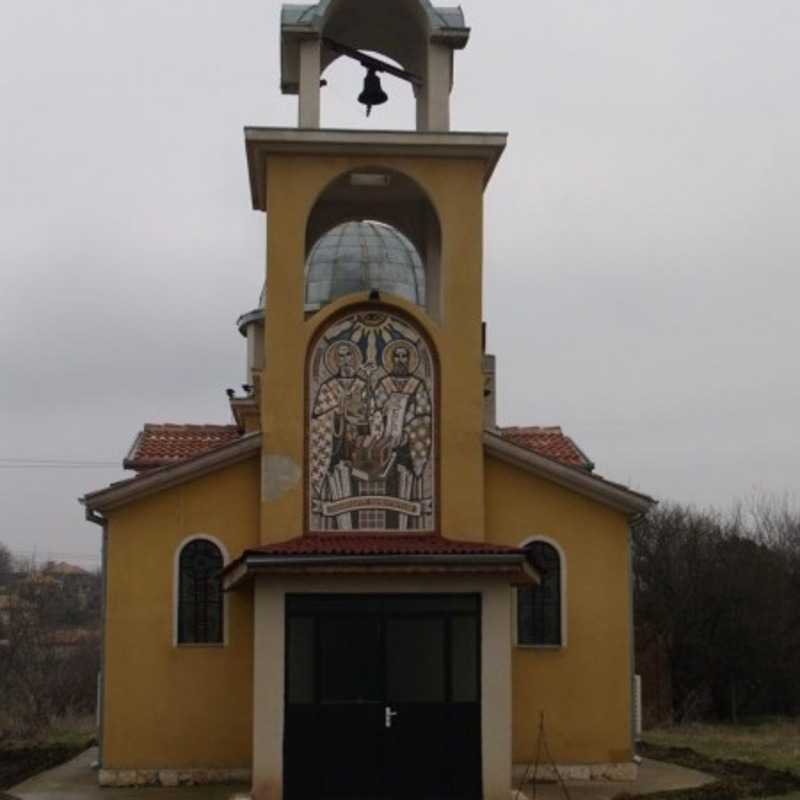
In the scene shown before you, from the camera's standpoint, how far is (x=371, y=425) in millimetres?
18953

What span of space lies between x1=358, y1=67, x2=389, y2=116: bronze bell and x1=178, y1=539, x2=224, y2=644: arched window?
693cm

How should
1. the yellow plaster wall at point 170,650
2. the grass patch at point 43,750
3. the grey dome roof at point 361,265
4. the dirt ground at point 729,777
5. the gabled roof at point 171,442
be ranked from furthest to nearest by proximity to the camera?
1. the grey dome roof at point 361,265
2. the gabled roof at point 171,442
3. the grass patch at point 43,750
4. the yellow plaster wall at point 170,650
5. the dirt ground at point 729,777

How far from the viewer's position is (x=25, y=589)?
45.8 metres

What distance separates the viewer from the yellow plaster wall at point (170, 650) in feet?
62.6

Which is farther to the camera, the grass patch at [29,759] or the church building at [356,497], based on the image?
the grass patch at [29,759]

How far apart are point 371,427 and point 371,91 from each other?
5281mm

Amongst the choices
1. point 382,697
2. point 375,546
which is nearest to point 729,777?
point 382,697

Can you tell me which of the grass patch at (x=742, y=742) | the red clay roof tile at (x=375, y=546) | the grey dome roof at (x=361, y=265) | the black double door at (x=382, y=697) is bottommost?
the grass patch at (x=742, y=742)

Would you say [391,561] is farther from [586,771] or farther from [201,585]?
[586,771]

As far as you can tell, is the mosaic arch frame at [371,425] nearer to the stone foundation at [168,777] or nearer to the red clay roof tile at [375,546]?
the red clay roof tile at [375,546]

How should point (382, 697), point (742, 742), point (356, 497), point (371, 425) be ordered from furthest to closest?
point (742, 742) → point (371, 425) → point (356, 497) → point (382, 697)

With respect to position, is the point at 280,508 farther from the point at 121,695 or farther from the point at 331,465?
the point at 121,695

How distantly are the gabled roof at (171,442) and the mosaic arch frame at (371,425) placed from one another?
3548 millimetres

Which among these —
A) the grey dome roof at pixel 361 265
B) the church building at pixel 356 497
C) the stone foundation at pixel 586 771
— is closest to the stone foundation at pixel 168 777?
the church building at pixel 356 497
